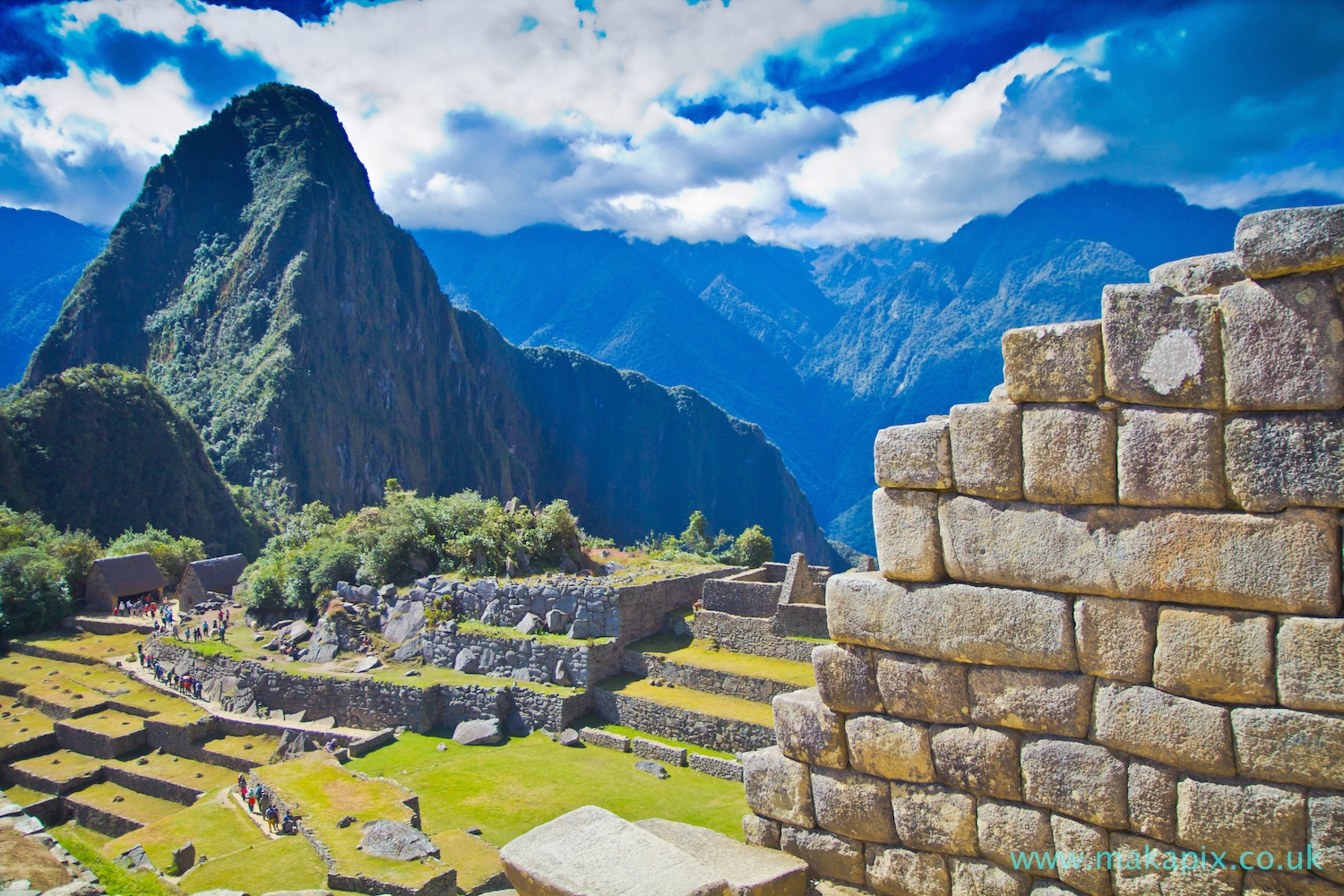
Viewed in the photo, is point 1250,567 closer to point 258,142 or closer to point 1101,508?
point 1101,508

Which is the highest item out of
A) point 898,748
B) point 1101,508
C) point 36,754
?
point 1101,508

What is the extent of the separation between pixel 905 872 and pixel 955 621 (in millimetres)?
1713

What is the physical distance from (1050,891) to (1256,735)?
149 cm

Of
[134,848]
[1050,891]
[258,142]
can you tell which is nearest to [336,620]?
[134,848]

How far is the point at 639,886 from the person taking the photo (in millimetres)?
4895

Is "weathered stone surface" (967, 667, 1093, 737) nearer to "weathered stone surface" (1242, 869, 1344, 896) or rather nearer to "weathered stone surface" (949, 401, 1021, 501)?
"weathered stone surface" (1242, 869, 1344, 896)

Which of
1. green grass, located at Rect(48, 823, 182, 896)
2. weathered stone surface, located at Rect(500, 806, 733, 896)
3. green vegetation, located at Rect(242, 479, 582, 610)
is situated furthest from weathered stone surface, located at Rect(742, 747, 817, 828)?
green vegetation, located at Rect(242, 479, 582, 610)

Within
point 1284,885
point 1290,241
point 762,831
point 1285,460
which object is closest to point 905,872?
point 762,831

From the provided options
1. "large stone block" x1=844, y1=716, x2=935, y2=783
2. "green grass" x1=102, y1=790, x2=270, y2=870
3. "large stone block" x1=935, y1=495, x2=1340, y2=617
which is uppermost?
"large stone block" x1=935, y1=495, x2=1340, y2=617

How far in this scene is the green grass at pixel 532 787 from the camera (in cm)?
1244

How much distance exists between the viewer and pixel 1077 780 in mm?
4496

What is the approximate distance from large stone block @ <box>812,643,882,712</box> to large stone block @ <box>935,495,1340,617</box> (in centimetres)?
91

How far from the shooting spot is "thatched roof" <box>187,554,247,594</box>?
3105 centimetres

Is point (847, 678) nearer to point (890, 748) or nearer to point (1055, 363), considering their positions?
point (890, 748)
